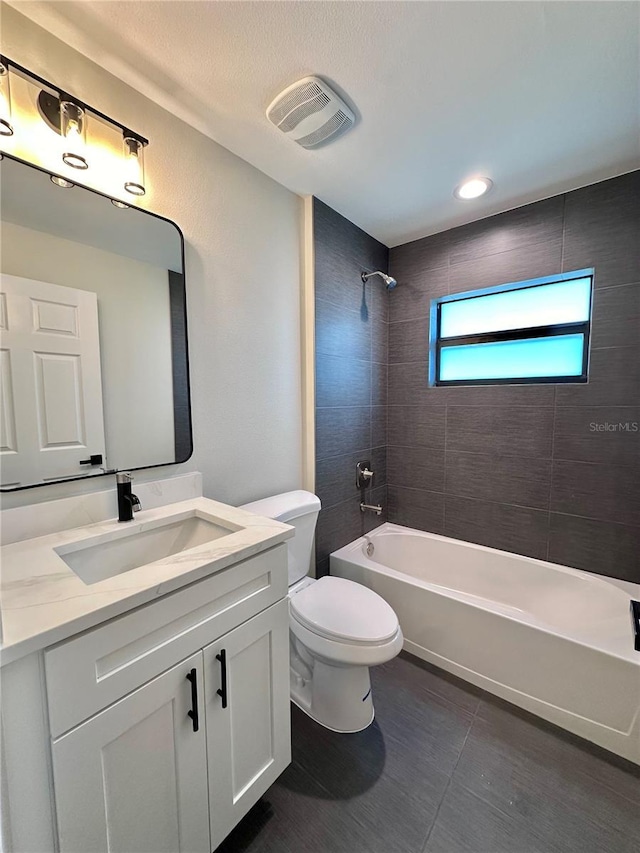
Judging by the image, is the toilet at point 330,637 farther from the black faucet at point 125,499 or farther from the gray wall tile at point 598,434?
the gray wall tile at point 598,434

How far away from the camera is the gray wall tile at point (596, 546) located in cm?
178

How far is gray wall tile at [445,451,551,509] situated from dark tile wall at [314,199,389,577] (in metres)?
0.54

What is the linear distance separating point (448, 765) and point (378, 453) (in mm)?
1631

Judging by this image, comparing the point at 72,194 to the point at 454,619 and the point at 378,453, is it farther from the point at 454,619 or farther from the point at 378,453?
the point at 454,619

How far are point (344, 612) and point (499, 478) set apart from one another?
51.3 inches

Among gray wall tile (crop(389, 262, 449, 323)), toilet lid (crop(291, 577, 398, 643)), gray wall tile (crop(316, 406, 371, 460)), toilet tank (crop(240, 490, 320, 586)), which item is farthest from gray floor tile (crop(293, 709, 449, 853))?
gray wall tile (crop(389, 262, 449, 323))

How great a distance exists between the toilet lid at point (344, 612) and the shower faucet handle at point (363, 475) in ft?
2.46

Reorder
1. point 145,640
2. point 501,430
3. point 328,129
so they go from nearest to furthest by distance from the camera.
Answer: point 145,640, point 328,129, point 501,430

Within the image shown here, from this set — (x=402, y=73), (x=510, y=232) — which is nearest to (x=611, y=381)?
(x=510, y=232)

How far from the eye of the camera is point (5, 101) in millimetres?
914

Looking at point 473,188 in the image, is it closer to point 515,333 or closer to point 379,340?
point 515,333

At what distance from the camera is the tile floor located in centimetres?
107

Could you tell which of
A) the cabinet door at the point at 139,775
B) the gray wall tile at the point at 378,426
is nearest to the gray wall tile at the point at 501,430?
the gray wall tile at the point at 378,426

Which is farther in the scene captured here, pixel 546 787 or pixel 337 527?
pixel 337 527
